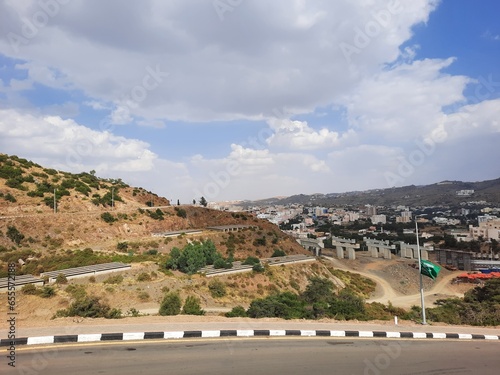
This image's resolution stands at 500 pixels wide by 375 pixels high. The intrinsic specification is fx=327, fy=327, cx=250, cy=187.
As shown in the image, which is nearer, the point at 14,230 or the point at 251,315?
the point at 251,315

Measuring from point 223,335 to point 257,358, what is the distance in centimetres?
192

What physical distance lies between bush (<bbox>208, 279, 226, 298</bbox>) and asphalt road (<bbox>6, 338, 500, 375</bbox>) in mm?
21564

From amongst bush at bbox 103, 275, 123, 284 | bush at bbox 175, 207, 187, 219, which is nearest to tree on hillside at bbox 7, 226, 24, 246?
bush at bbox 103, 275, 123, 284

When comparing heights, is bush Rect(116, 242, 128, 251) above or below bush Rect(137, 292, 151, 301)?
above

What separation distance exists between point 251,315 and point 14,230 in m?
35.9

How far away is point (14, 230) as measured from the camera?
37.6 m

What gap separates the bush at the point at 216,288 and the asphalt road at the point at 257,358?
2156 centimetres

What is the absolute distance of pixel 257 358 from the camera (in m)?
7.77

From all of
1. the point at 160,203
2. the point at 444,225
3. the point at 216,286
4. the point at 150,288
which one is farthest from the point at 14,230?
the point at 444,225

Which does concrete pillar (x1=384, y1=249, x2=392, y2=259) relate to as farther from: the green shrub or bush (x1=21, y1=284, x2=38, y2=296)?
bush (x1=21, y1=284, x2=38, y2=296)

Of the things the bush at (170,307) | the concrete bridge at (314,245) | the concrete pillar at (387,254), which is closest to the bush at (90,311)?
the bush at (170,307)

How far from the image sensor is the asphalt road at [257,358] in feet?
23.1

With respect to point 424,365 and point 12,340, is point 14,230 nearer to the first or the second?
point 12,340

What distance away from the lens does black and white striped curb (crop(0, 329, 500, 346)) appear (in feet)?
27.9
